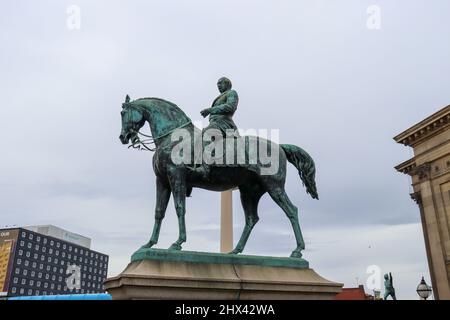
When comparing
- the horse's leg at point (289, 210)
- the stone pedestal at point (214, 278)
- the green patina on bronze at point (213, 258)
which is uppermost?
the horse's leg at point (289, 210)

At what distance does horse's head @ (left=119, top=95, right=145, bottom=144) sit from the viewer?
8.67 m

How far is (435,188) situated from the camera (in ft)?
117

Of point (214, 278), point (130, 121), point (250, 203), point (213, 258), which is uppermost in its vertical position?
point (130, 121)

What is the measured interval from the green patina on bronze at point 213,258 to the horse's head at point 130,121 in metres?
2.44

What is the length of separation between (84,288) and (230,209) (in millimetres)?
141962

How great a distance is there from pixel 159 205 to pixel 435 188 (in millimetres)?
33191

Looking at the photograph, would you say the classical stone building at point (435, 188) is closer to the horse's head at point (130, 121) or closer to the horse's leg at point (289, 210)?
the horse's leg at point (289, 210)

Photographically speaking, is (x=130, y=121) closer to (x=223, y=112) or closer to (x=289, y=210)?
(x=223, y=112)

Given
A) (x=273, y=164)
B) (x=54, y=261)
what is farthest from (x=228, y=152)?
(x=54, y=261)

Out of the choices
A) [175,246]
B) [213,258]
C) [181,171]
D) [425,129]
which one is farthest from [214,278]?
[425,129]

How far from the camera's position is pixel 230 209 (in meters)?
31.1

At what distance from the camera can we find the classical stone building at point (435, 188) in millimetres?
33875

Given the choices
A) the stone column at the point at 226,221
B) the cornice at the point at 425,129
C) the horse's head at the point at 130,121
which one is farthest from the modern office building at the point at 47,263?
the horse's head at the point at 130,121

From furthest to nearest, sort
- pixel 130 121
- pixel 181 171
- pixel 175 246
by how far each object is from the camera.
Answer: pixel 130 121, pixel 181 171, pixel 175 246
